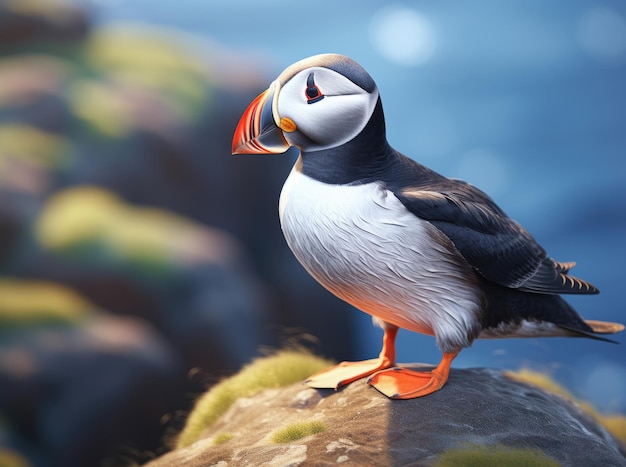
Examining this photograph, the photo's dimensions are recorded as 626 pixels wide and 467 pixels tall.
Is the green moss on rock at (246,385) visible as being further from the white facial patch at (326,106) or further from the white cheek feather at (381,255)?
the white facial patch at (326,106)

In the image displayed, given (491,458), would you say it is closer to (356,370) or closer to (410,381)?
(410,381)

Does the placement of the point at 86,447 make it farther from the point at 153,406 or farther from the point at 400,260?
the point at 400,260

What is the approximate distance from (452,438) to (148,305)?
3.09 m

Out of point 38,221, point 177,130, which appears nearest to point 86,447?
point 38,221

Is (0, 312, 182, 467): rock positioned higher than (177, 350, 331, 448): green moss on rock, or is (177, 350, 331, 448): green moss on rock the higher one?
(177, 350, 331, 448): green moss on rock

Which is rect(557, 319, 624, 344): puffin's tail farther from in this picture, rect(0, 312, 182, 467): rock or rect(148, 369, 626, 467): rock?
rect(0, 312, 182, 467): rock

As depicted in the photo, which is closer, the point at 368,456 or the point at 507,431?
the point at 368,456

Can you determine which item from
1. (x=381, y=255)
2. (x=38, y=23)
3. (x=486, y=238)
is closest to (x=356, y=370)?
(x=381, y=255)

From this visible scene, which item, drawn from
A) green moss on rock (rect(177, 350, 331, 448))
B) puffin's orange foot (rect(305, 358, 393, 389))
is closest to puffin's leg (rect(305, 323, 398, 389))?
puffin's orange foot (rect(305, 358, 393, 389))

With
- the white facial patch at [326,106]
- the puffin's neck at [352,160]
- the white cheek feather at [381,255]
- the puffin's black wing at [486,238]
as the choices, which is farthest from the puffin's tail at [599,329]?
the white facial patch at [326,106]

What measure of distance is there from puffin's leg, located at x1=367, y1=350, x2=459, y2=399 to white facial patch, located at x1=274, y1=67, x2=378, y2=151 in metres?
0.88

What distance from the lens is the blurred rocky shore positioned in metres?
4.49

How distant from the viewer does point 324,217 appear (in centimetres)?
232

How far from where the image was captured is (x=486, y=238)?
7.92ft
